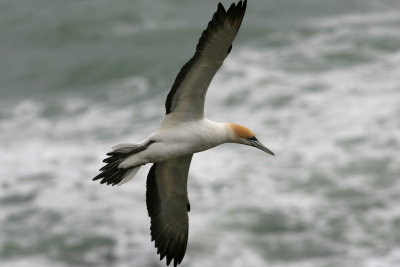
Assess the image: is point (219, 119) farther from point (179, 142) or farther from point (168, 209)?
point (179, 142)

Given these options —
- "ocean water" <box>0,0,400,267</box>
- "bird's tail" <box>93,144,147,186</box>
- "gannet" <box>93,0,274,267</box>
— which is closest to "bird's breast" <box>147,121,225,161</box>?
"gannet" <box>93,0,274,267</box>

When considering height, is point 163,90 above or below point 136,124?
above

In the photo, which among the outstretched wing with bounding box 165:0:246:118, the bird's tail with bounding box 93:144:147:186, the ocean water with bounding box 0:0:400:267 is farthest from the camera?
the ocean water with bounding box 0:0:400:267

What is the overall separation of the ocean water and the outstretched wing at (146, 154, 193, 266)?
5428 millimetres

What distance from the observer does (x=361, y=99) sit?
80.2 ft

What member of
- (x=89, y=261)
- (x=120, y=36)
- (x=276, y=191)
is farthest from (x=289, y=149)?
(x=120, y=36)

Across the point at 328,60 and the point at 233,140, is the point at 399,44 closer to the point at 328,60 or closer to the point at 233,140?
the point at 328,60

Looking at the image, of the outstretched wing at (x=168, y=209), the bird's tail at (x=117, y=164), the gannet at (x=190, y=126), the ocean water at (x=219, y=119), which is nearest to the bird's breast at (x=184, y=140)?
the gannet at (x=190, y=126)

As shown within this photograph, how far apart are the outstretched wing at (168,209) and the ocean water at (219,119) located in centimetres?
543

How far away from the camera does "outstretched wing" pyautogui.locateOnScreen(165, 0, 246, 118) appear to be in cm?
927

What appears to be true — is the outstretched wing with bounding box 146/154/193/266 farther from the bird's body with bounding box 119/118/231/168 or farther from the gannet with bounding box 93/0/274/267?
the bird's body with bounding box 119/118/231/168

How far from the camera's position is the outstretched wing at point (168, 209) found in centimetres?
1105

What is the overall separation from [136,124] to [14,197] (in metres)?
5.53

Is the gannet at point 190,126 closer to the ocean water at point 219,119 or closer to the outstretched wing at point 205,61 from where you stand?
the outstretched wing at point 205,61
